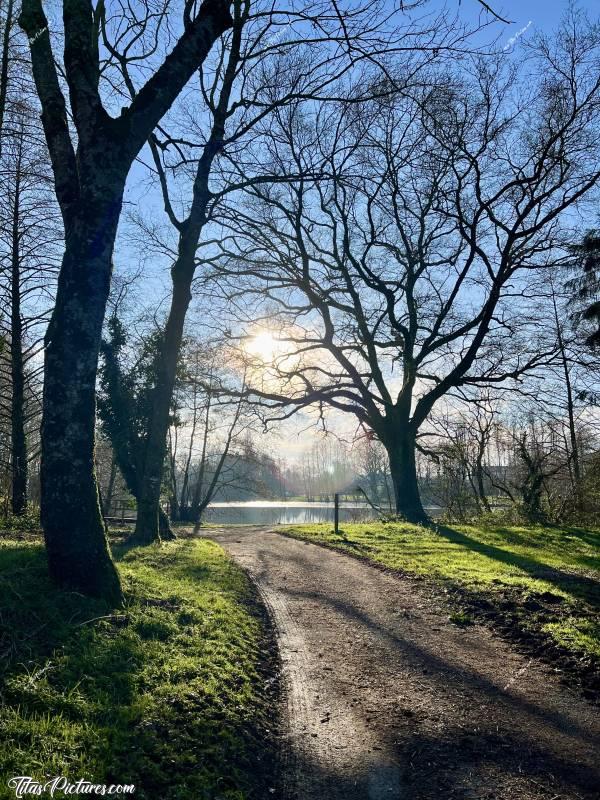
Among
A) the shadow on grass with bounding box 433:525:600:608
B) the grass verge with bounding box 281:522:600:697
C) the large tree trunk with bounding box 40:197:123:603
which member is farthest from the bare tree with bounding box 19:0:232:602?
the shadow on grass with bounding box 433:525:600:608

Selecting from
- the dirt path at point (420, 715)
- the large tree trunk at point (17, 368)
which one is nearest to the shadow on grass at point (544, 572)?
the dirt path at point (420, 715)

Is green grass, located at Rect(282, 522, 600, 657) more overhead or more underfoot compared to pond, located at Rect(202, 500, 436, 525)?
more overhead

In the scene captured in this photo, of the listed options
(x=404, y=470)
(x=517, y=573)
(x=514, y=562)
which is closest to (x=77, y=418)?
(x=517, y=573)

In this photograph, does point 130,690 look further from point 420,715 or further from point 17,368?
point 17,368

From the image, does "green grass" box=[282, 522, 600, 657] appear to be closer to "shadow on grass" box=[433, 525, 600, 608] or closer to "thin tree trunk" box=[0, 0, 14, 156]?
"shadow on grass" box=[433, 525, 600, 608]

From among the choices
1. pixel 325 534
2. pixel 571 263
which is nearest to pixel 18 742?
pixel 325 534

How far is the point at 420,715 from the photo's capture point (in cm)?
365

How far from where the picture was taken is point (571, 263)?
16250mm

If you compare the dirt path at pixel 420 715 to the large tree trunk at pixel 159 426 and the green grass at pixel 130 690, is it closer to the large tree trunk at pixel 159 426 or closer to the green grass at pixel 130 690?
the green grass at pixel 130 690

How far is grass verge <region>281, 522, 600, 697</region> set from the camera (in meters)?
4.97

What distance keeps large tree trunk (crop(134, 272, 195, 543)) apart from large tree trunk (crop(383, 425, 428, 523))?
1075cm

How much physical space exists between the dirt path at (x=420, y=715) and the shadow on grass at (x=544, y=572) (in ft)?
6.34

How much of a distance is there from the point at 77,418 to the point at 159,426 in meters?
6.24

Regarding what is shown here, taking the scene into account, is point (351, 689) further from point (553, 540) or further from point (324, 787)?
point (553, 540)
